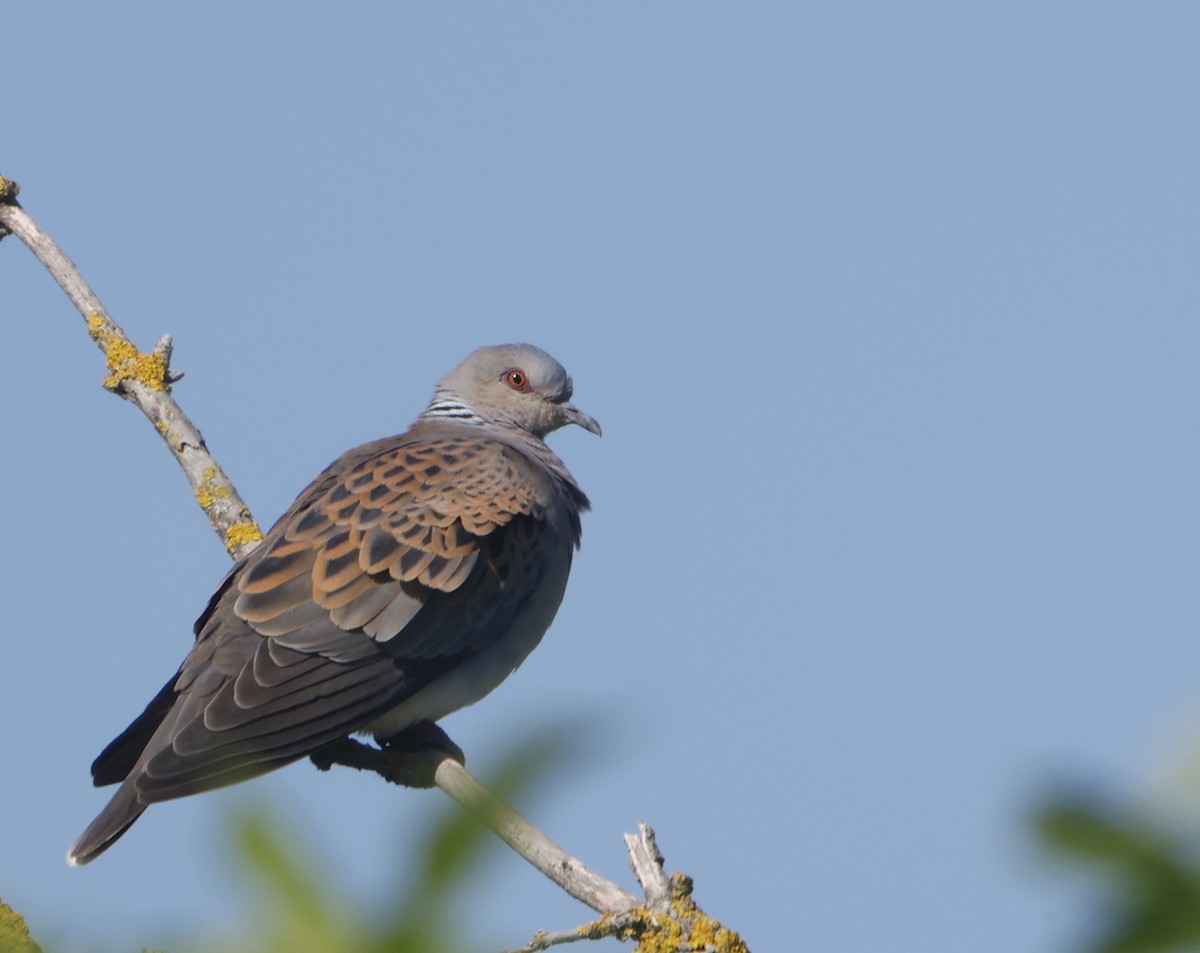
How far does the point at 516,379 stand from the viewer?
668 centimetres

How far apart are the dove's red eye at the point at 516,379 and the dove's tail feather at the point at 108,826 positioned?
9.28 feet

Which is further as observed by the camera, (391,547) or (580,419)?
(580,419)

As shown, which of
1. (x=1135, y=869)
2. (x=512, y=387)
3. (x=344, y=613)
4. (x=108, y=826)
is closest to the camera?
(x=1135, y=869)

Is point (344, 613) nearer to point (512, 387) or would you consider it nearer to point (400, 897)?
point (512, 387)

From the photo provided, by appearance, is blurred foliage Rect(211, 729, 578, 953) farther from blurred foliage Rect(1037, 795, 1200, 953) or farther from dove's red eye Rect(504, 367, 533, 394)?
dove's red eye Rect(504, 367, 533, 394)

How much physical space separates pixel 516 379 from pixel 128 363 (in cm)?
189

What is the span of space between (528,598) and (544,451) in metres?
1.10

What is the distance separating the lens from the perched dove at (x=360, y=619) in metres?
4.51

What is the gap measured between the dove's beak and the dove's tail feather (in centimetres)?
295

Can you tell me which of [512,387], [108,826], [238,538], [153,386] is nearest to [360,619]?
[238,538]

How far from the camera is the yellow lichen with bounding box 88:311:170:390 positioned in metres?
5.35

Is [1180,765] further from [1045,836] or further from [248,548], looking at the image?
[248,548]

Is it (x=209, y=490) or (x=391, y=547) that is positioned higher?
(x=209, y=490)

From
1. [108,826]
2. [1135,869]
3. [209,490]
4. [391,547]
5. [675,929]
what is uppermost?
[1135,869]
